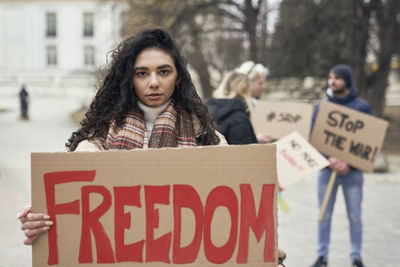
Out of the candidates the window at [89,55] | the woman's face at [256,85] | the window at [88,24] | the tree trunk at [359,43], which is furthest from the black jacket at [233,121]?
the window at [88,24]

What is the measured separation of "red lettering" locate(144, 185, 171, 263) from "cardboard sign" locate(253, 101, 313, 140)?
330 cm

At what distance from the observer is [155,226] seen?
1.91m

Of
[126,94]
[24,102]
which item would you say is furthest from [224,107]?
[24,102]

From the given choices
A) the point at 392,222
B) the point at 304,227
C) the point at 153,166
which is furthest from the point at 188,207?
the point at 392,222

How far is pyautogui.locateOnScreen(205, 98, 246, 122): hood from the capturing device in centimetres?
386

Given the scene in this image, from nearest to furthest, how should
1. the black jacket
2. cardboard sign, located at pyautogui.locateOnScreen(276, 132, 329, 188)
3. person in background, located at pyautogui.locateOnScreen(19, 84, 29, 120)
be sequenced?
1. the black jacket
2. cardboard sign, located at pyautogui.locateOnScreen(276, 132, 329, 188)
3. person in background, located at pyautogui.locateOnScreen(19, 84, 29, 120)

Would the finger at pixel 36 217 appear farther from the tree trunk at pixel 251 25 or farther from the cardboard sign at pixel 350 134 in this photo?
the tree trunk at pixel 251 25

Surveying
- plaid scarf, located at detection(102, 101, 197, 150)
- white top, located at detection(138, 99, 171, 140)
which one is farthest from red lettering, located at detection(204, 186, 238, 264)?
white top, located at detection(138, 99, 171, 140)

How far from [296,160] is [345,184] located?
0.88 meters

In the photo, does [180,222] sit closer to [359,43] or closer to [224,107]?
[224,107]

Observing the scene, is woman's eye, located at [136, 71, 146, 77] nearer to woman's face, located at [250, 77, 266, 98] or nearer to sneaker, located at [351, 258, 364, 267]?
woman's face, located at [250, 77, 266, 98]

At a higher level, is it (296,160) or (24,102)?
(24,102)

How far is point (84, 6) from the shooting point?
54438 mm

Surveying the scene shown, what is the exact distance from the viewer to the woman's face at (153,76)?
218 cm
